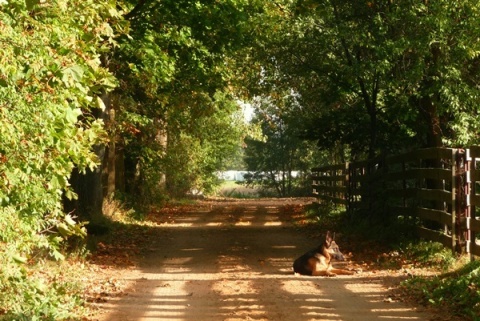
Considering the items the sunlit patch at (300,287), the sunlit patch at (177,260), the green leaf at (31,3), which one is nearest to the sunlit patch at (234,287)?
the sunlit patch at (300,287)

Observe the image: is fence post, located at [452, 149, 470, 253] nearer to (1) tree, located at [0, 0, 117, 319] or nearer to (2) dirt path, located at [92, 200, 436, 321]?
(2) dirt path, located at [92, 200, 436, 321]

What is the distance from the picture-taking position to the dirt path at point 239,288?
390 inches

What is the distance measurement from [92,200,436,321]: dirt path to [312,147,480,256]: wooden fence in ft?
5.21

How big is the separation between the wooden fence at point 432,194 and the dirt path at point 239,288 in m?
1.59

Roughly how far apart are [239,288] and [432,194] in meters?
4.58

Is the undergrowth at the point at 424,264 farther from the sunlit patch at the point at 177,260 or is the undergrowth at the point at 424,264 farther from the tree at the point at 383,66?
the sunlit patch at the point at 177,260

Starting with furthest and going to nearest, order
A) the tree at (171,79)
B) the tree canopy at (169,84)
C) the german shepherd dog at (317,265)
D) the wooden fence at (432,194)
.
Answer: the tree at (171,79)
the german shepherd dog at (317,265)
the wooden fence at (432,194)
the tree canopy at (169,84)

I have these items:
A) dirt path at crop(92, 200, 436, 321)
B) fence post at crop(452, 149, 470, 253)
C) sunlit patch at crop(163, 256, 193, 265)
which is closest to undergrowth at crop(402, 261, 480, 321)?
dirt path at crop(92, 200, 436, 321)

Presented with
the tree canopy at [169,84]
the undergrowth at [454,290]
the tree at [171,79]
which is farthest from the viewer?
the tree at [171,79]

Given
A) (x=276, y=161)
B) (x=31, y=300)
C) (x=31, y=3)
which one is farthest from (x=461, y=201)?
(x=276, y=161)

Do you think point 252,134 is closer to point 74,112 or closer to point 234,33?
point 234,33

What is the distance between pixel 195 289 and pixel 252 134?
37.3 metres

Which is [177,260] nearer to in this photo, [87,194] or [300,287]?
A: [300,287]

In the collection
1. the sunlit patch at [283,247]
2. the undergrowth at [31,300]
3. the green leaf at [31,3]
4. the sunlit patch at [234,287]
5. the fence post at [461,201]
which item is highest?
the green leaf at [31,3]
